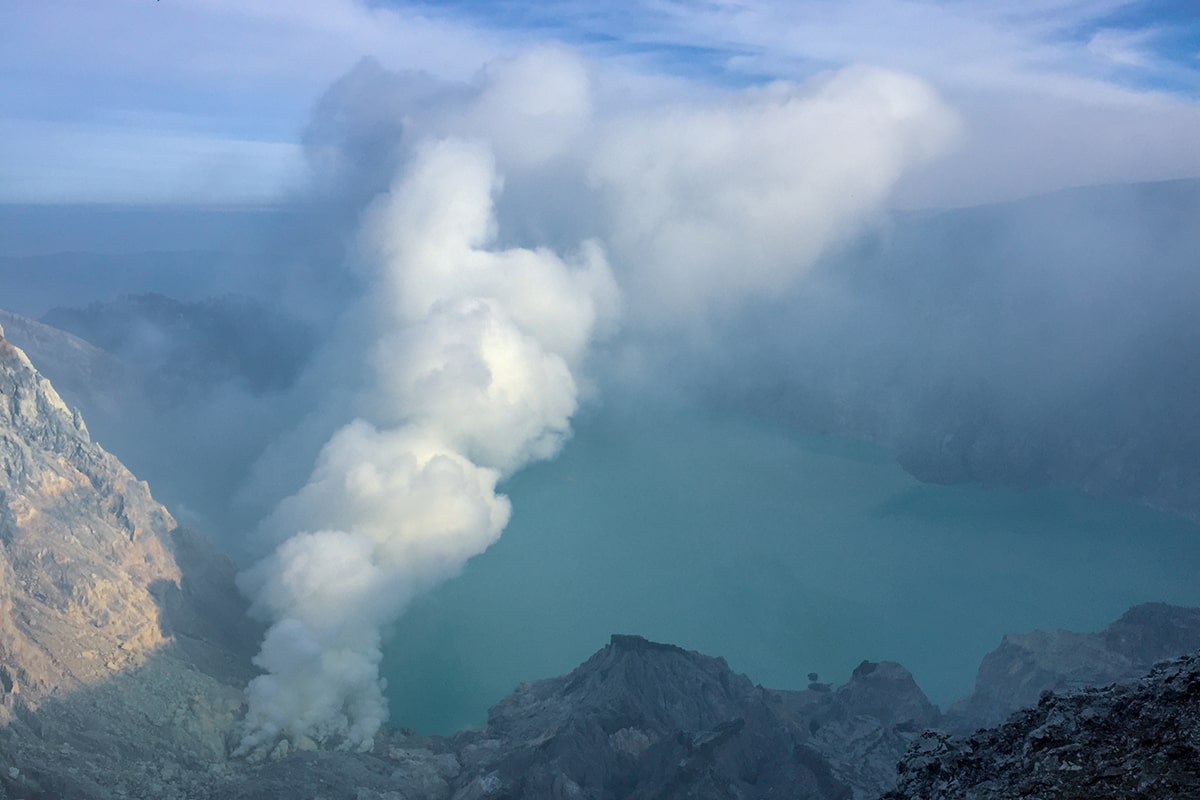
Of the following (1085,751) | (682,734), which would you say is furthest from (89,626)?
(1085,751)

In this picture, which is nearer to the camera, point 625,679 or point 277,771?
point 277,771

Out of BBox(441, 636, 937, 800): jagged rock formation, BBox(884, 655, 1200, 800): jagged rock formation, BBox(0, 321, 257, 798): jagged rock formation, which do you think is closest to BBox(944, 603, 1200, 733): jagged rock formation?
BBox(441, 636, 937, 800): jagged rock formation

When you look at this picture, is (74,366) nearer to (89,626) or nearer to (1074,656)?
(89,626)

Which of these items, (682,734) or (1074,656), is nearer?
(682,734)

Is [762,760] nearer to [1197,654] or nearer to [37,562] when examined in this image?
[1197,654]

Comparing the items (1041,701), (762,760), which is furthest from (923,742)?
(762,760)

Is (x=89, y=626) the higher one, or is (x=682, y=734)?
(x=89, y=626)

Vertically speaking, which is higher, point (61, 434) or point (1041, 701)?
point (61, 434)

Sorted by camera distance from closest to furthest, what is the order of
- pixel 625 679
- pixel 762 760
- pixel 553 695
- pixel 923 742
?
pixel 923 742, pixel 762 760, pixel 625 679, pixel 553 695
